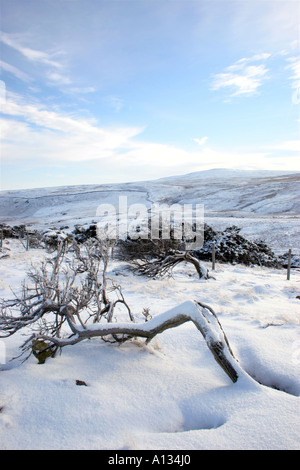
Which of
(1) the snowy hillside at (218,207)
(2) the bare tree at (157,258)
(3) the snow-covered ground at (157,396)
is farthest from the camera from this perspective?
(1) the snowy hillside at (218,207)

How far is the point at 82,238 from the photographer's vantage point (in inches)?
900

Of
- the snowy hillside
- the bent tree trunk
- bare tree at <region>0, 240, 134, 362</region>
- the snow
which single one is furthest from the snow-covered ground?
the snowy hillside

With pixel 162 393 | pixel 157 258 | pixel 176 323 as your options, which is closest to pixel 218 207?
pixel 157 258

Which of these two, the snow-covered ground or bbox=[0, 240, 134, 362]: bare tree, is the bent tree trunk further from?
the snow-covered ground

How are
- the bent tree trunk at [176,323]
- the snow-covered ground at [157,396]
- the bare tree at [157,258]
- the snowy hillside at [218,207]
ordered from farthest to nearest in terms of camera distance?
the snowy hillside at [218,207], the bare tree at [157,258], the bent tree trunk at [176,323], the snow-covered ground at [157,396]

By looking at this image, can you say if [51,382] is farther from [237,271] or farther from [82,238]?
[82,238]

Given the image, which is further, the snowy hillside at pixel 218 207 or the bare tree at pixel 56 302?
the snowy hillside at pixel 218 207

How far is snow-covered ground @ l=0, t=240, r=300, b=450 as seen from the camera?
3037mm

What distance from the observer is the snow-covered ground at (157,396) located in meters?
3.04

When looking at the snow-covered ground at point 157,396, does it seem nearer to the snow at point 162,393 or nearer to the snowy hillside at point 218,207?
the snow at point 162,393

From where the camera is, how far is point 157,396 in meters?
3.84

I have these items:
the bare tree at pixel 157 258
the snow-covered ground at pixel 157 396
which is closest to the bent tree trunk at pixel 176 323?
the snow-covered ground at pixel 157 396

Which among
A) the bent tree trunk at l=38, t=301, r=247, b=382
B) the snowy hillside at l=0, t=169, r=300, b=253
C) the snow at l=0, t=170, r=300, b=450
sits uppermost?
the snowy hillside at l=0, t=169, r=300, b=253
